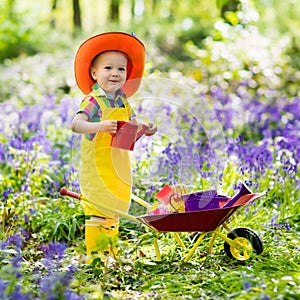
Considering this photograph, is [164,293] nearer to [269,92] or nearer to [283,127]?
[283,127]

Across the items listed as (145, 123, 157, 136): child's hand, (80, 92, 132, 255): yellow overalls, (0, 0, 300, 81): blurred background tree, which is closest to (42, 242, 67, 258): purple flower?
(80, 92, 132, 255): yellow overalls

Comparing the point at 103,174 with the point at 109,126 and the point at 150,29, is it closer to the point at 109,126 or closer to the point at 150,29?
the point at 109,126

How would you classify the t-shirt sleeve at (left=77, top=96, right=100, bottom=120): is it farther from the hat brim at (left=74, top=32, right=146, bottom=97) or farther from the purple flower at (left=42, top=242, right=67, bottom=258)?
the purple flower at (left=42, top=242, right=67, bottom=258)

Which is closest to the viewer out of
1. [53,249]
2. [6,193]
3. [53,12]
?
[53,249]

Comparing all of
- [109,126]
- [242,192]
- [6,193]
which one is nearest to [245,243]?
[242,192]

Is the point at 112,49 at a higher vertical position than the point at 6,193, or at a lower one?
higher

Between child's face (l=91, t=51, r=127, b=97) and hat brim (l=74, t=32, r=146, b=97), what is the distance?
4cm

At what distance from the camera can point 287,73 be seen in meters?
8.42

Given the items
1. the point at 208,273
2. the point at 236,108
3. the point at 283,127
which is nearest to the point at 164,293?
the point at 208,273

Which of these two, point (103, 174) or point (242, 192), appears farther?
point (103, 174)

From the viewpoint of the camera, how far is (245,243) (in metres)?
3.44

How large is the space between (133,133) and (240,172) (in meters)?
1.17

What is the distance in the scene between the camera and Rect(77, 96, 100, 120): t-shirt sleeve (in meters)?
3.58

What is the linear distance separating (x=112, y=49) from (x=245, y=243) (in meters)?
1.36
